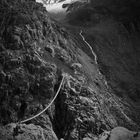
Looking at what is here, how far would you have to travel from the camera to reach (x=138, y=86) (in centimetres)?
2592

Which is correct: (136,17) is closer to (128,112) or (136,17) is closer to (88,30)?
(88,30)

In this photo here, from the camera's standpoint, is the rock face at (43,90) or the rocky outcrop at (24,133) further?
the rock face at (43,90)

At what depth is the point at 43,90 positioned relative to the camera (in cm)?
1670

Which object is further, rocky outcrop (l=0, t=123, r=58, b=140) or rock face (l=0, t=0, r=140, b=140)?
rock face (l=0, t=0, r=140, b=140)

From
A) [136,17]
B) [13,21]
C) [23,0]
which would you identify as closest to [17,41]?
[13,21]

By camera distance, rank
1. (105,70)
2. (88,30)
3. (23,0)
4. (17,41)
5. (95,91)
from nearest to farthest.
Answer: (17,41), (95,91), (23,0), (105,70), (88,30)

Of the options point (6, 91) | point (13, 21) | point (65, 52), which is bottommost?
point (6, 91)

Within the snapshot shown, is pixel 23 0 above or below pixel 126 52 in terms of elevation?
above

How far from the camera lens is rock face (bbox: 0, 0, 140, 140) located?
607 inches

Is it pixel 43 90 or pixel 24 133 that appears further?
pixel 43 90

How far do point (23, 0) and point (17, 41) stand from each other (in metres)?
5.56

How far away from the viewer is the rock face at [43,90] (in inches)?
607

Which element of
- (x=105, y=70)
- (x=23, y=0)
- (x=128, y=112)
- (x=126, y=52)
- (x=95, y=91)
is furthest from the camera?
(x=126, y=52)

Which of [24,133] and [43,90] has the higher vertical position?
[43,90]
